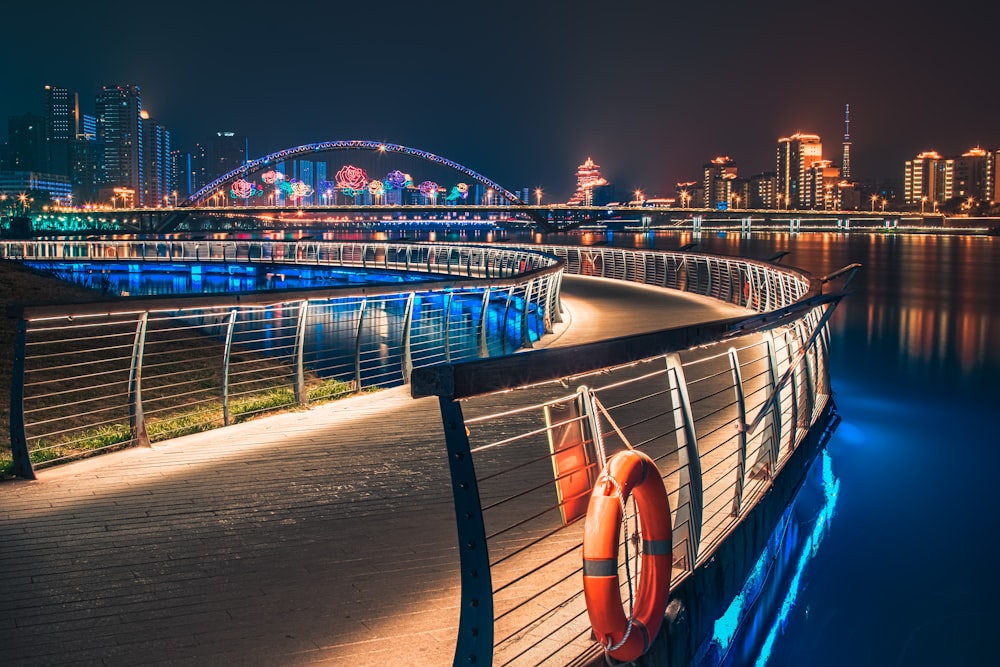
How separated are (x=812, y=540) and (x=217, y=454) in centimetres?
457

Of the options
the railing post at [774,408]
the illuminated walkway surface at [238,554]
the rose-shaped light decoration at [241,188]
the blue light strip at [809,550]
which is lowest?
the blue light strip at [809,550]

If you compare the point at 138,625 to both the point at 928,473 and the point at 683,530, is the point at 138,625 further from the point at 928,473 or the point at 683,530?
the point at 928,473

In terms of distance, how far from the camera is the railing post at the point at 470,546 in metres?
2.56

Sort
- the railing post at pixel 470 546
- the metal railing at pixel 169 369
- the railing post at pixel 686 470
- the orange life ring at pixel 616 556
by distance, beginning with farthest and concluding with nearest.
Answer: the metal railing at pixel 169 369, the railing post at pixel 686 470, the orange life ring at pixel 616 556, the railing post at pixel 470 546

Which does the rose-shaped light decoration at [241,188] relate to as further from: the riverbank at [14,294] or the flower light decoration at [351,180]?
the riverbank at [14,294]

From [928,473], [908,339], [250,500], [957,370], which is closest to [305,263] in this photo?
[908,339]

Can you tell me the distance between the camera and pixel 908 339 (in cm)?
2153

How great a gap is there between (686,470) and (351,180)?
422 feet

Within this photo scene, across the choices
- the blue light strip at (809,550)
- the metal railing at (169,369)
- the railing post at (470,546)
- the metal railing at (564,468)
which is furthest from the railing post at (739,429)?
the metal railing at (169,369)

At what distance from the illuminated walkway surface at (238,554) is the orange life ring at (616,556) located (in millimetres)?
670

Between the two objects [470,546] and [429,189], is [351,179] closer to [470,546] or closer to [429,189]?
[429,189]

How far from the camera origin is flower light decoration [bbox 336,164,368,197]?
127312 mm

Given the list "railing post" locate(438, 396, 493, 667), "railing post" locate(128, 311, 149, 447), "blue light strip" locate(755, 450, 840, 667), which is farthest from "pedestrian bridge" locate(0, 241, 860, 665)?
"blue light strip" locate(755, 450, 840, 667)

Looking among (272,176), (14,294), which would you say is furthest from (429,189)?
(14,294)
